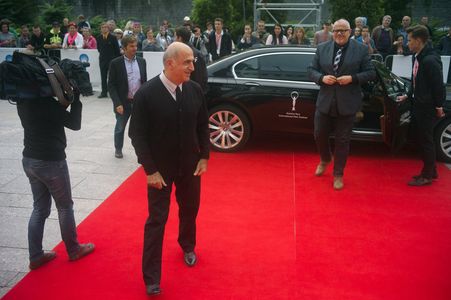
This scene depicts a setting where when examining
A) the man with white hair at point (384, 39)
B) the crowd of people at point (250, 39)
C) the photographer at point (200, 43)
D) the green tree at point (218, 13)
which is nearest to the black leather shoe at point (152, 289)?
the crowd of people at point (250, 39)

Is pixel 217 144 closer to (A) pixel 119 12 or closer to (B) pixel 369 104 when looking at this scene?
(B) pixel 369 104

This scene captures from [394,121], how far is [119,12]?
31.5 metres

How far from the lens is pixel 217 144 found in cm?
721

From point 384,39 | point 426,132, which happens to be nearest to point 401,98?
point 426,132

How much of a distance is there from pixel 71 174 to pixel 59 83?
9.81ft

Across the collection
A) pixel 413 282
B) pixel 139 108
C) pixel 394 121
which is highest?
pixel 139 108

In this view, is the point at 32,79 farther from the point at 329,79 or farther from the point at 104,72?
the point at 104,72

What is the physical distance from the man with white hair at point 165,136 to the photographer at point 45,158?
60 centimetres

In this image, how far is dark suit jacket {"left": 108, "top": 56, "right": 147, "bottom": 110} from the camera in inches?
252

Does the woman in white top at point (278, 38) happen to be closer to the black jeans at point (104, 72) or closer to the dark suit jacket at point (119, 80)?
the black jeans at point (104, 72)

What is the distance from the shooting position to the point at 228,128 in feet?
23.4

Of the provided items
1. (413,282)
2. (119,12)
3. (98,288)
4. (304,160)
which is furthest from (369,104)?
(119,12)

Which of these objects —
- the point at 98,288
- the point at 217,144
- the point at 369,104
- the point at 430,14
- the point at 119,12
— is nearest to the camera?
the point at 98,288

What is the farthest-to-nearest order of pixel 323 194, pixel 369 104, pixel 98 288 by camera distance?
pixel 369 104, pixel 323 194, pixel 98 288
